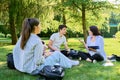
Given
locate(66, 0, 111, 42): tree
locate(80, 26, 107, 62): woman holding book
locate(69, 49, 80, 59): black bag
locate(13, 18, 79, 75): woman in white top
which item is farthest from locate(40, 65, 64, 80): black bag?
locate(66, 0, 111, 42): tree

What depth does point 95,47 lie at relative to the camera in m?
8.86

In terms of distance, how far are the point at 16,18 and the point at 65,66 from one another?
13.6 meters

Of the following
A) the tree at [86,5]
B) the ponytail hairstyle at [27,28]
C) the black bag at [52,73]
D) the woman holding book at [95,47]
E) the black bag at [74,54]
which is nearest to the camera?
the black bag at [52,73]

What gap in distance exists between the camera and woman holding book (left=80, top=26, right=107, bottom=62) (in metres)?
8.66

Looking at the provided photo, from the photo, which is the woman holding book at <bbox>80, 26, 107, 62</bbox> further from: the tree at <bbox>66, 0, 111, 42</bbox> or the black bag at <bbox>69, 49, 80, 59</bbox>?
the tree at <bbox>66, 0, 111, 42</bbox>

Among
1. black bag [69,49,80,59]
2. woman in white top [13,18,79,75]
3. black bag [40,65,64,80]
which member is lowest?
black bag [69,49,80,59]

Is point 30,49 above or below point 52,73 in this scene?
above

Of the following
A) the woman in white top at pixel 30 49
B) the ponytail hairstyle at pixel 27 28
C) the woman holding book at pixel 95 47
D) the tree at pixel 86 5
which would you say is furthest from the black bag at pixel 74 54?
the tree at pixel 86 5

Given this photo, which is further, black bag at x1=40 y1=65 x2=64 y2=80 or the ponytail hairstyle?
the ponytail hairstyle

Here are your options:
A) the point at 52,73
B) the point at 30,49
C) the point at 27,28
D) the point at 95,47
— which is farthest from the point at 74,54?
the point at 52,73

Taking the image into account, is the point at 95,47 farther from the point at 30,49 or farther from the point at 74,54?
the point at 30,49

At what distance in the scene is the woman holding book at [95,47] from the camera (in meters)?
8.66

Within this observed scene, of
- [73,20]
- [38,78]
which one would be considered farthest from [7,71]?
[73,20]

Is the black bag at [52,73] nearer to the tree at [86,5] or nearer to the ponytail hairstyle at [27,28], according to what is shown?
the ponytail hairstyle at [27,28]
